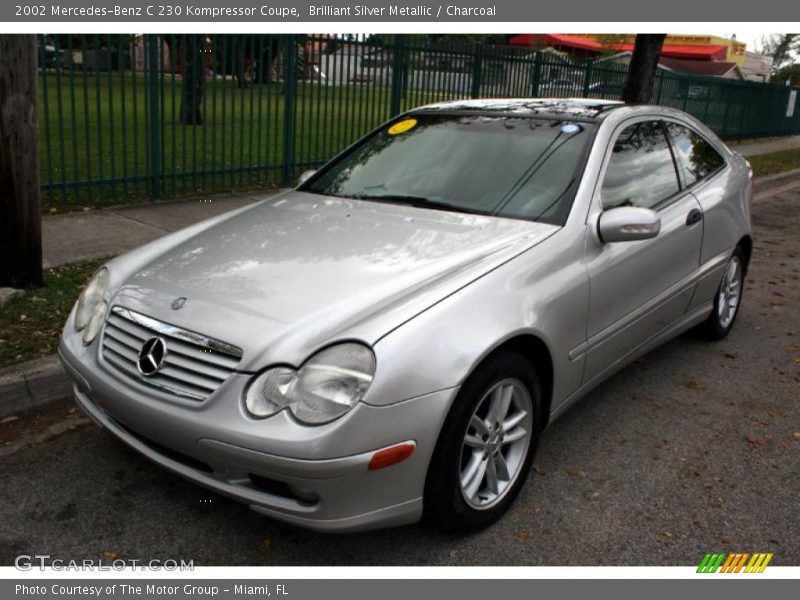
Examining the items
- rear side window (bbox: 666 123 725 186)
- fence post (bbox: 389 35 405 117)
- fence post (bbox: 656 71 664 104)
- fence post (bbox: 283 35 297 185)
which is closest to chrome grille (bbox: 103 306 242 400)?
rear side window (bbox: 666 123 725 186)

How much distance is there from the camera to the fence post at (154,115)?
7.64m

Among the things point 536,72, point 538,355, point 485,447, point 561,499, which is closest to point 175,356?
point 485,447

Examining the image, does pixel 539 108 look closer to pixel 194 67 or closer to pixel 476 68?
pixel 194 67

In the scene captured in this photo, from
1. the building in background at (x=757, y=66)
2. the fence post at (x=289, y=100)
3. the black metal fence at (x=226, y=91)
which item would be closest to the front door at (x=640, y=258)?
the black metal fence at (x=226, y=91)

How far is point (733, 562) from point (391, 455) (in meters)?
1.41

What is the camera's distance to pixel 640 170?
13.0 feet

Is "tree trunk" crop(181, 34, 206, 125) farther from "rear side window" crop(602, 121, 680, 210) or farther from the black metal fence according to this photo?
"rear side window" crop(602, 121, 680, 210)

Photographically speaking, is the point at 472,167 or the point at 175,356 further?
the point at 472,167

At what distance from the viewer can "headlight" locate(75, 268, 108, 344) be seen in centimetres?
298

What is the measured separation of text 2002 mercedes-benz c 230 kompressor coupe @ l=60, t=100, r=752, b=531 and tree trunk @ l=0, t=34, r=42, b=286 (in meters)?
1.81

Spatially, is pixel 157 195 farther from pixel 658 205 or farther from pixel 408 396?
pixel 408 396

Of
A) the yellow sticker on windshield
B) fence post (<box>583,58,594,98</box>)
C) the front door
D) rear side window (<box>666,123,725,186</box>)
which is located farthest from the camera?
fence post (<box>583,58,594,98</box>)

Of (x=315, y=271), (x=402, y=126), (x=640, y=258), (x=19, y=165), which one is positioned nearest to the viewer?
(x=315, y=271)
